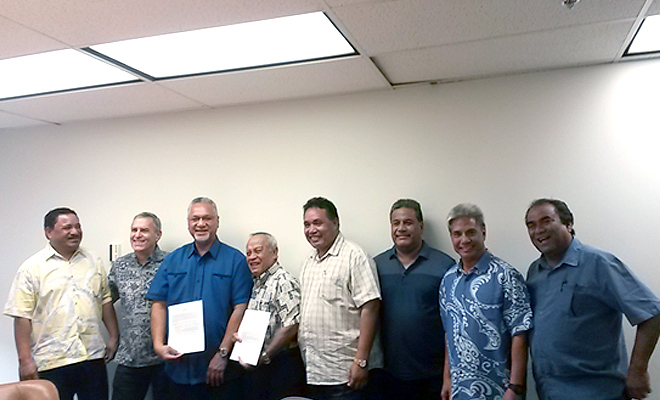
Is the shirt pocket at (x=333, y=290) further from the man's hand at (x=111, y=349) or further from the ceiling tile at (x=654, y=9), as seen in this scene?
the ceiling tile at (x=654, y=9)

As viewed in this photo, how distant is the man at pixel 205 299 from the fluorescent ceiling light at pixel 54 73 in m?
0.92

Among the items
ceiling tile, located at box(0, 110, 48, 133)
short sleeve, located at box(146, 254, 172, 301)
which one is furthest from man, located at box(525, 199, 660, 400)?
ceiling tile, located at box(0, 110, 48, 133)

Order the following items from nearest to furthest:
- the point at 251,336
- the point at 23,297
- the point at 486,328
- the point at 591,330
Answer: the point at 591,330 → the point at 486,328 → the point at 251,336 → the point at 23,297

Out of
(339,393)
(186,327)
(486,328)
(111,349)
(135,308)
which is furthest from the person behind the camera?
(111,349)

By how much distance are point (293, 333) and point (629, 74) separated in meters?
2.38

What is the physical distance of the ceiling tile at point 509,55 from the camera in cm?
247

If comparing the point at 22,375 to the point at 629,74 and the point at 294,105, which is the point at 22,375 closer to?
the point at 294,105

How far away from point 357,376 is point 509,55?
6.09ft

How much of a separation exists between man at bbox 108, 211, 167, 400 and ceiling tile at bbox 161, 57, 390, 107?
97cm

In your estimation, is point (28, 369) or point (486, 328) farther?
point (28, 369)

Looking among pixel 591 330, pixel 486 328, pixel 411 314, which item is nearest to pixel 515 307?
pixel 486 328

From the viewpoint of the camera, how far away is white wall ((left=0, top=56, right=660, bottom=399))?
113 inches

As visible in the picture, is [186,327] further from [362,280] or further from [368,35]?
[368,35]

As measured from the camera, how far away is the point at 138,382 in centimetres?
324
